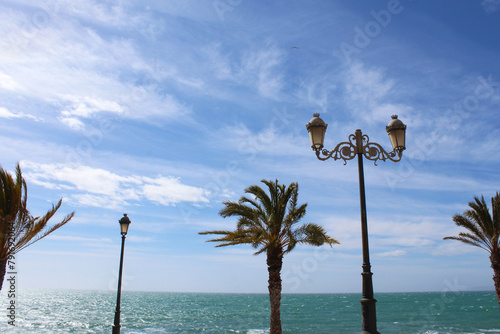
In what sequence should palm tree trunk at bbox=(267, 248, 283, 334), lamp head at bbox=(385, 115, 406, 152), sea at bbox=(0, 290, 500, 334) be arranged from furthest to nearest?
sea at bbox=(0, 290, 500, 334) < palm tree trunk at bbox=(267, 248, 283, 334) < lamp head at bbox=(385, 115, 406, 152)

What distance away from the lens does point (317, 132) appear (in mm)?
7129

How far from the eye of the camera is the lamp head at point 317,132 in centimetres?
713

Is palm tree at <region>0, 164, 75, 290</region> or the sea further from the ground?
palm tree at <region>0, 164, 75, 290</region>

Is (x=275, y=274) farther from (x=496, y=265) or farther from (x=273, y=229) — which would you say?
(x=496, y=265)

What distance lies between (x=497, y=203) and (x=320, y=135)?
16295mm

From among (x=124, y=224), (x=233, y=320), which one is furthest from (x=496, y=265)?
(x=233, y=320)

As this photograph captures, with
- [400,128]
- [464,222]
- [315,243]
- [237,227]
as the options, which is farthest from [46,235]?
[464,222]

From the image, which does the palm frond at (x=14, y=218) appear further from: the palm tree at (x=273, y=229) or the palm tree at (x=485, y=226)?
the palm tree at (x=485, y=226)

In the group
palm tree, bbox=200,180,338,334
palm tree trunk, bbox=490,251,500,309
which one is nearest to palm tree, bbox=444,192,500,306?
palm tree trunk, bbox=490,251,500,309

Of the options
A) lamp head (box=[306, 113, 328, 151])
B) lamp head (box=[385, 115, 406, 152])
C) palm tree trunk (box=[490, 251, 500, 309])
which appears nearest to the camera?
lamp head (box=[306, 113, 328, 151])

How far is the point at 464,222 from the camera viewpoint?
1952 centimetres

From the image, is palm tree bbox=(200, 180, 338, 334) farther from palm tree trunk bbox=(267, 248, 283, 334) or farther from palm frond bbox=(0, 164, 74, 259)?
palm frond bbox=(0, 164, 74, 259)

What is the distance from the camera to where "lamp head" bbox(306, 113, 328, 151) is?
713 centimetres

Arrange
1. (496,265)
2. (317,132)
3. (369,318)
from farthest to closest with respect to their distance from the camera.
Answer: (496,265)
(317,132)
(369,318)
